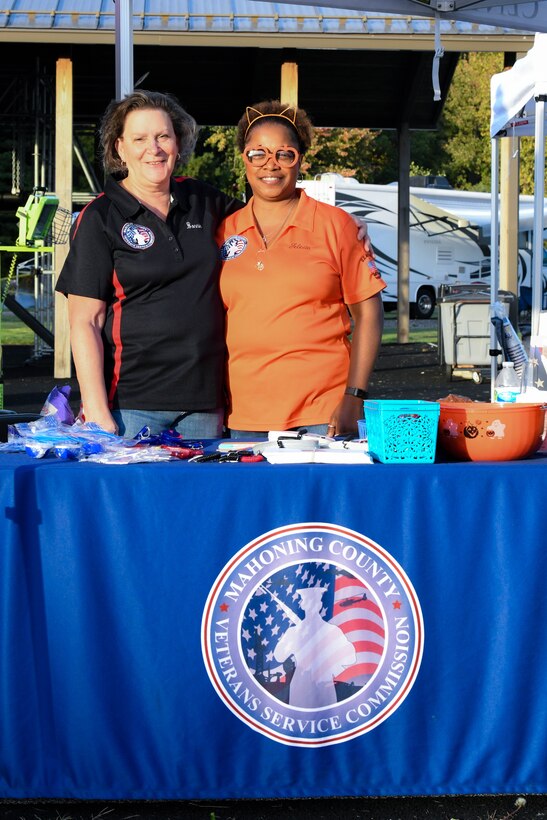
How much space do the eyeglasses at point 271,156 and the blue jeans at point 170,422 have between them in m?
0.81

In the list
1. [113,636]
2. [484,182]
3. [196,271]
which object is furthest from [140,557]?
[484,182]

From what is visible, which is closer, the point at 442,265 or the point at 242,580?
the point at 242,580

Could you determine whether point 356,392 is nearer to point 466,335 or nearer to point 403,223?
point 466,335

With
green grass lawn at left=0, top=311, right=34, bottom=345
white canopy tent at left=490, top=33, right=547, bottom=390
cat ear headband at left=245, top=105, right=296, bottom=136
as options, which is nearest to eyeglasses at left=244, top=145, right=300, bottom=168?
cat ear headband at left=245, top=105, right=296, bottom=136

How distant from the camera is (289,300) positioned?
3.46 m

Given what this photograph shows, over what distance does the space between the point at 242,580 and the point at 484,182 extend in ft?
115

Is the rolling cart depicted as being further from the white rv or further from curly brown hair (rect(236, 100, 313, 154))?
the white rv

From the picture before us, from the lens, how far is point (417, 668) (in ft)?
9.58

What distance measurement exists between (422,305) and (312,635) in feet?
83.3

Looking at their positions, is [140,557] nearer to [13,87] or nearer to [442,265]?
[13,87]

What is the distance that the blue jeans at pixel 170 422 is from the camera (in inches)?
→ 141

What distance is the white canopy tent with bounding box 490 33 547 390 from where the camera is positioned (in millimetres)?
6695

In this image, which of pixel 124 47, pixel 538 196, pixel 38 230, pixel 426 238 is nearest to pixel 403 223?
pixel 38 230

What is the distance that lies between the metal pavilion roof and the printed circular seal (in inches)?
363
